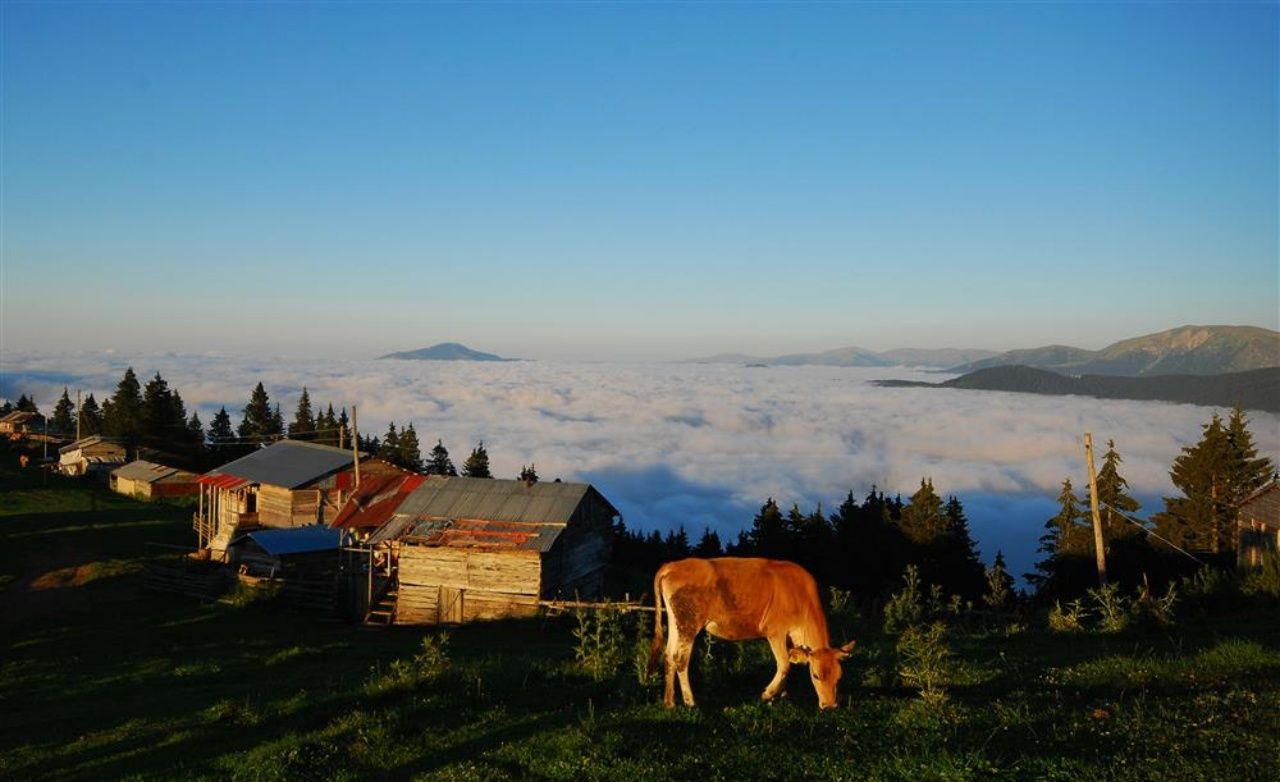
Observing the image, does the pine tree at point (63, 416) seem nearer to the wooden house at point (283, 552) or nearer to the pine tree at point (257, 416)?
the pine tree at point (257, 416)

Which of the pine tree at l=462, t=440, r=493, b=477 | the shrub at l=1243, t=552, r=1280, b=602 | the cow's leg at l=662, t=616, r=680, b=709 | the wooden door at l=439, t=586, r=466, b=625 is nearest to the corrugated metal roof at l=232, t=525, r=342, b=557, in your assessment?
the wooden door at l=439, t=586, r=466, b=625

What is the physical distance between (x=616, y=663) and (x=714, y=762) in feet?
15.9

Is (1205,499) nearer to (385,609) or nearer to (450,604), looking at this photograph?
(450,604)

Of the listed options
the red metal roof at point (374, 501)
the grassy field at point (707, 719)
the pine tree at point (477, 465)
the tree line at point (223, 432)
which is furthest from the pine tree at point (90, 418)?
the grassy field at point (707, 719)

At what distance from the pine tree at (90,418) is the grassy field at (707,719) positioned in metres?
109

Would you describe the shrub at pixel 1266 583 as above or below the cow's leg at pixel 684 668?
below

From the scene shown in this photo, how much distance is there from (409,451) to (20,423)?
202 feet

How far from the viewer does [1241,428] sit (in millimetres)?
51688

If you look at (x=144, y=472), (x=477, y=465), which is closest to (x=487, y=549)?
(x=144, y=472)

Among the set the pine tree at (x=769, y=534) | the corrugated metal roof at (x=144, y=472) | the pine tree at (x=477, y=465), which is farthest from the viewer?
the pine tree at (x=477, y=465)

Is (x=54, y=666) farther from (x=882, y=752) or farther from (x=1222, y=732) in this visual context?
(x=1222, y=732)

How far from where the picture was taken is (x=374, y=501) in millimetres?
46500

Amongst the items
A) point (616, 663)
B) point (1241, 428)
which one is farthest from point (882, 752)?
point (1241, 428)

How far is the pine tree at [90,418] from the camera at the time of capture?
4333 inches
